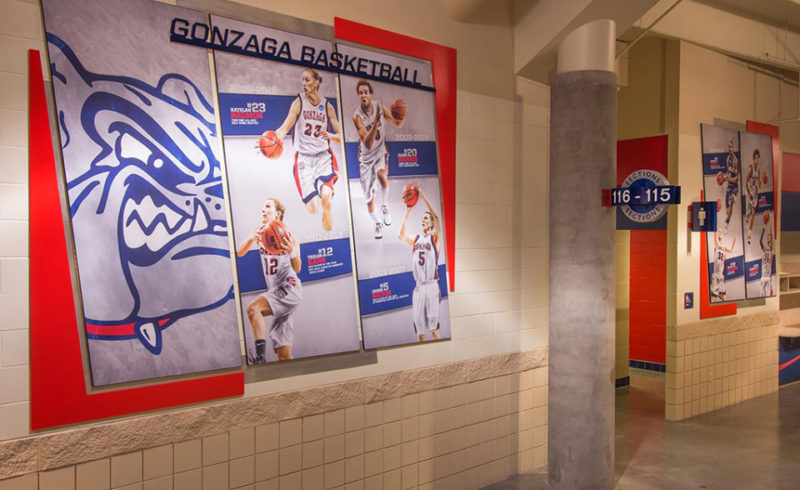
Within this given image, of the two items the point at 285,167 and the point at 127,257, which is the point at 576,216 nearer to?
the point at 285,167

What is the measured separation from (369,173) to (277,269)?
0.98 metres

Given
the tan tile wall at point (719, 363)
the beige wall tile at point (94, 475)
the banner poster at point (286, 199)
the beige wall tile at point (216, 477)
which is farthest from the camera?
the tan tile wall at point (719, 363)

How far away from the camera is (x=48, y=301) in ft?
9.78

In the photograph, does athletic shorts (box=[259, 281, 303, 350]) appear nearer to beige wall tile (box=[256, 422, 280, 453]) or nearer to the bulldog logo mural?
the bulldog logo mural

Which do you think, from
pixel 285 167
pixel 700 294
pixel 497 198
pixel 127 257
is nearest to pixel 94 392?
pixel 127 257

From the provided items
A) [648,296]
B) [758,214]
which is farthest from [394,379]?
[648,296]

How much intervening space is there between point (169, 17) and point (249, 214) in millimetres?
1172

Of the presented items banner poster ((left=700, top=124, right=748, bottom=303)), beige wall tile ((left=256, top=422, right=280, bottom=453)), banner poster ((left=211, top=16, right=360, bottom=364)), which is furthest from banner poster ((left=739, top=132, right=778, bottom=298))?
beige wall tile ((left=256, top=422, right=280, bottom=453))

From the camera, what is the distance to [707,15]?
6914 millimetres

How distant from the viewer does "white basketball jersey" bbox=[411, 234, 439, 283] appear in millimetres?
4480

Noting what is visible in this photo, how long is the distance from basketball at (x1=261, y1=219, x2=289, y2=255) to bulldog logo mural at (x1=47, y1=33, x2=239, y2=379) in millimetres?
256

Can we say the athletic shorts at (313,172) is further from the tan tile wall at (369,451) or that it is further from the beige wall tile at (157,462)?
the beige wall tile at (157,462)

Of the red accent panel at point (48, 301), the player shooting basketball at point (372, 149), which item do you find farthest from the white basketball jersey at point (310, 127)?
the red accent panel at point (48, 301)

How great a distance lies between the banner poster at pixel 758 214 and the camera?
24.8 ft
